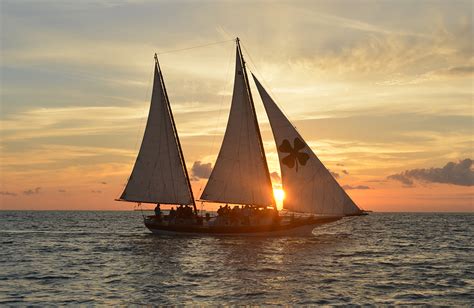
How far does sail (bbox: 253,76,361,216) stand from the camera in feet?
178

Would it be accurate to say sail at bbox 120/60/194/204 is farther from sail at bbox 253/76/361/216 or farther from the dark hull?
sail at bbox 253/76/361/216

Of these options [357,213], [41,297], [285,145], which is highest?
[285,145]

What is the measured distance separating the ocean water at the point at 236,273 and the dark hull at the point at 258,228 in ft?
2.82

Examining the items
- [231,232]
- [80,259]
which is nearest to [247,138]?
[231,232]

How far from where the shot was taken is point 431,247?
60.6m

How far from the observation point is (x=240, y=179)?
2256 inches

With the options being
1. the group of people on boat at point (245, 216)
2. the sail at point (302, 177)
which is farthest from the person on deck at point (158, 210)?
the sail at point (302, 177)

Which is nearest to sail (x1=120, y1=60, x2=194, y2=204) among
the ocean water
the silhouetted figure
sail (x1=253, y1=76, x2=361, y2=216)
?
the silhouetted figure

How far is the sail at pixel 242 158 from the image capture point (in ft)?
187

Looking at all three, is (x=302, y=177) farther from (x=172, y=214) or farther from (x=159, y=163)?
(x=159, y=163)

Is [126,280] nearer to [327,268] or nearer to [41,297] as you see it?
[41,297]

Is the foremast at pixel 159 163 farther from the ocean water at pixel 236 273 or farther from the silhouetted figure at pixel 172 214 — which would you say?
the ocean water at pixel 236 273

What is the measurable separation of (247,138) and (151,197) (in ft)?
43.7

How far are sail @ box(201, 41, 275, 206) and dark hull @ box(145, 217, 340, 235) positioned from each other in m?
2.54
